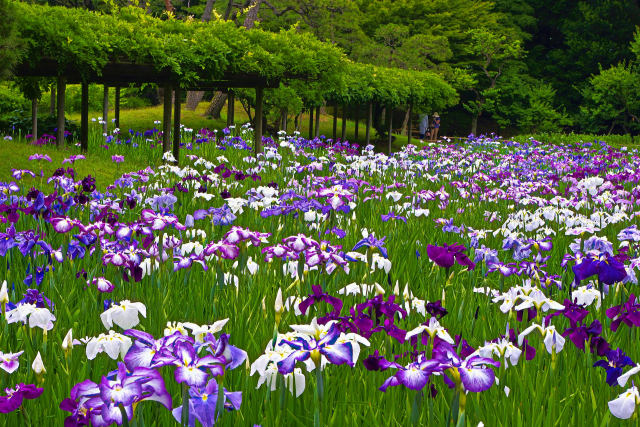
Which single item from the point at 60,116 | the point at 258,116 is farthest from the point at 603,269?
the point at 258,116

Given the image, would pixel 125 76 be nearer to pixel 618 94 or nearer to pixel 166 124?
pixel 166 124

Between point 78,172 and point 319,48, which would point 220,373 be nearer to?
point 78,172

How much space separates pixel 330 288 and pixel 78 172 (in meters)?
7.84

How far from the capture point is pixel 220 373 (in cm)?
162

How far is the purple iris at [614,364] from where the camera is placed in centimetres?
219

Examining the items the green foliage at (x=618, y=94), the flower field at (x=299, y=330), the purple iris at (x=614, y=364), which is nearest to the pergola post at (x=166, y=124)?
the flower field at (x=299, y=330)

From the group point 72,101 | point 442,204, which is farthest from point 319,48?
point 72,101

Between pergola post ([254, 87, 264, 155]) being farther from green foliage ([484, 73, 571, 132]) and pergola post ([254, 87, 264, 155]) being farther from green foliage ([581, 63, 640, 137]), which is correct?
green foliage ([484, 73, 571, 132])

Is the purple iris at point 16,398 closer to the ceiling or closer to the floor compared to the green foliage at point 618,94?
closer to the floor

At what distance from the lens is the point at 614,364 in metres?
2.30

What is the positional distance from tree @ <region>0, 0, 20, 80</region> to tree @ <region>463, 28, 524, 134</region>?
1340 inches

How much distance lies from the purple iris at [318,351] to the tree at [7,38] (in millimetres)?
8795

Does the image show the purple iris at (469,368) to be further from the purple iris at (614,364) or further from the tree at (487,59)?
the tree at (487,59)

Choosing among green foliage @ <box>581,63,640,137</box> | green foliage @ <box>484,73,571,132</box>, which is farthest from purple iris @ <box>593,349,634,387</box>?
green foliage @ <box>484,73,571,132</box>
